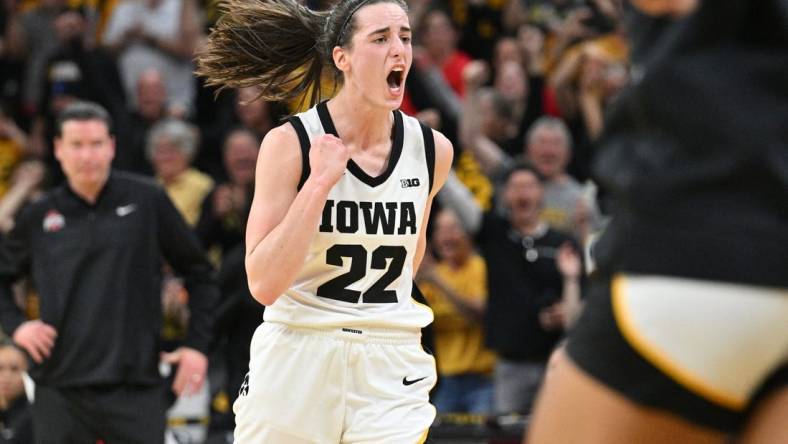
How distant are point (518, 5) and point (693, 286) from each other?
10353 mm

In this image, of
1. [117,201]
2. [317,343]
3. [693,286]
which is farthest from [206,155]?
[693,286]

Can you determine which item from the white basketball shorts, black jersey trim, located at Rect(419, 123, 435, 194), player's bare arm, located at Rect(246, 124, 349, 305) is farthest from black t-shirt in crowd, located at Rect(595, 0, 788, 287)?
black jersey trim, located at Rect(419, 123, 435, 194)

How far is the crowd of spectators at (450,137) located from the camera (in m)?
8.95

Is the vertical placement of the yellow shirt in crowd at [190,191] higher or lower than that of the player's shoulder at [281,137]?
lower

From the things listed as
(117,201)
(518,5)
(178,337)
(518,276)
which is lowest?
(178,337)

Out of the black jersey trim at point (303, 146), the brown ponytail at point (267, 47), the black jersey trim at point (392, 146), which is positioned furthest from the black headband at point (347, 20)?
the black jersey trim at point (303, 146)

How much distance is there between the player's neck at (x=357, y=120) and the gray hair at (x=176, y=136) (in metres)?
5.57

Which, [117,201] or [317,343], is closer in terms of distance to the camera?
[317,343]

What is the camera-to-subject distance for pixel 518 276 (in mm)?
9039

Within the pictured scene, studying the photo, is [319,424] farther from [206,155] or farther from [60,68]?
[60,68]

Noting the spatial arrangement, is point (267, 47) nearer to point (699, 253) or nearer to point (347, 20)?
point (347, 20)

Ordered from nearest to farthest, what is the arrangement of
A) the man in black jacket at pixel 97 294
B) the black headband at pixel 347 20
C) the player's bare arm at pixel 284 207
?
the player's bare arm at pixel 284 207, the black headband at pixel 347 20, the man in black jacket at pixel 97 294

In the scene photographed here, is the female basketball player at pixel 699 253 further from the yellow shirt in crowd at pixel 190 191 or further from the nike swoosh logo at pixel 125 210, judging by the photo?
the yellow shirt in crowd at pixel 190 191

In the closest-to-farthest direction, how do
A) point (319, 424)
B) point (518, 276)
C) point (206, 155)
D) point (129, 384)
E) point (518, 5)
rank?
point (319, 424), point (129, 384), point (518, 276), point (206, 155), point (518, 5)
